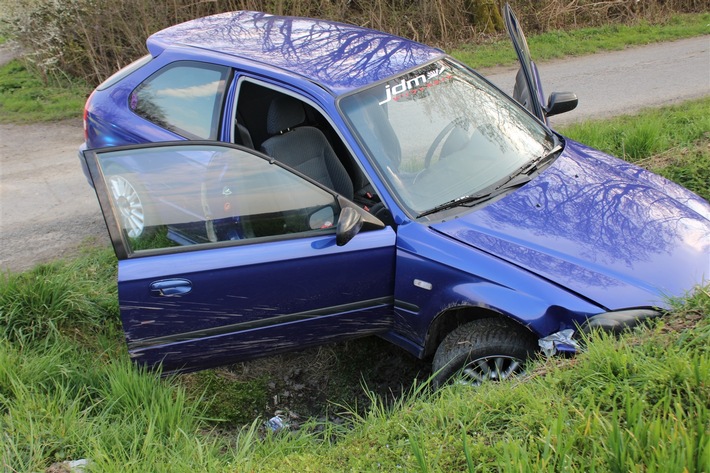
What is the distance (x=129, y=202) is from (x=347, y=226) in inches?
44.6

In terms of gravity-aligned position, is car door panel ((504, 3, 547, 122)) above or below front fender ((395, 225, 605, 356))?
above

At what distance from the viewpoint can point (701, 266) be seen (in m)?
3.23

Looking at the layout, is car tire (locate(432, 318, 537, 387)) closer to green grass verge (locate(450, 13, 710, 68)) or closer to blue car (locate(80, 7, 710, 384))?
blue car (locate(80, 7, 710, 384))

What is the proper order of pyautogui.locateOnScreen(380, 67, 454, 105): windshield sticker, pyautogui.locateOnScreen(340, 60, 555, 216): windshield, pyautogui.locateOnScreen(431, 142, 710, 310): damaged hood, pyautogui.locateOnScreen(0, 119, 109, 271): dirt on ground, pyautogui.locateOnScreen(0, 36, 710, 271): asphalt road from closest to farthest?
1. pyautogui.locateOnScreen(431, 142, 710, 310): damaged hood
2. pyautogui.locateOnScreen(340, 60, 555, 216): windshield
3. pyautogui.locateOnScreen(380, 67, 454, 105): windshield sticker
4. pyautogui.locateOnScreen(0, 119, 109, 271): dirt on ground
5. pyautogui.locateOnScreen(0, 36, 710, 271): asphalt road

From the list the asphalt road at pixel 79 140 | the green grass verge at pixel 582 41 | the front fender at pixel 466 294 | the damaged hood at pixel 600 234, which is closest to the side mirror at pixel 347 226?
the front fender at pixel 466 294

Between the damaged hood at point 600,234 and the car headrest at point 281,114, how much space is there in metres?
1.48

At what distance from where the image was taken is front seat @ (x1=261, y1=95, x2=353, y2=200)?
4219 mm

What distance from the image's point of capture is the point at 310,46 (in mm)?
4273

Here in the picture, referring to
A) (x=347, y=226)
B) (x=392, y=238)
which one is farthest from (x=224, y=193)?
(x=392, y=238)

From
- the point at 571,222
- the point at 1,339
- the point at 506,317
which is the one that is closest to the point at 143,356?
the point at 1,339

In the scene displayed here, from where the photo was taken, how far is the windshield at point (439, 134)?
3.63 m

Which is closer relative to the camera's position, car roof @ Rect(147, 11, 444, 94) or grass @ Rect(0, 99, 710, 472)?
grass @ Rect(0, 99, 710, 472)

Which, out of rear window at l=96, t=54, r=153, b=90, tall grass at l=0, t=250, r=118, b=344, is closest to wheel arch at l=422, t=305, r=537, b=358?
tall grass at l=0, t=250, r=118, b=344

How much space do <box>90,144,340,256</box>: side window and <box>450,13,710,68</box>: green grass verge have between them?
23.9 ft
